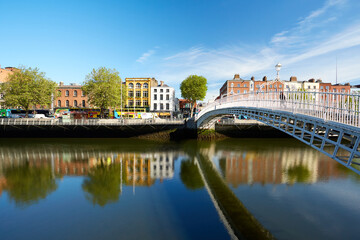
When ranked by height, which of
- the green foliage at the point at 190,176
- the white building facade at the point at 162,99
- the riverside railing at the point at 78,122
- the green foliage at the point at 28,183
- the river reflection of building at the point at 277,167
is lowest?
the green foliage at the point at 190,176

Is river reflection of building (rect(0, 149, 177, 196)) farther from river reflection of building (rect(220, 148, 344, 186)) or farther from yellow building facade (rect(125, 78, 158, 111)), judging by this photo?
yellow building facade (rect(125, 78, 158, 111))

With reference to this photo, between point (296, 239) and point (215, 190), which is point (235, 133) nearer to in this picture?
point (215, 190)

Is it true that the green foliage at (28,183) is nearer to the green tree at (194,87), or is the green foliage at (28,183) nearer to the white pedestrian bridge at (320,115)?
the white pedestrian bridge at (320,115)

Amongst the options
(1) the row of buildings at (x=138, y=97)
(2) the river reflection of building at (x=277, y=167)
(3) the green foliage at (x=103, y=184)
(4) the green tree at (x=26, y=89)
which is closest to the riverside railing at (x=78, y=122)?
(4) the green tree at (x=26, y=89)

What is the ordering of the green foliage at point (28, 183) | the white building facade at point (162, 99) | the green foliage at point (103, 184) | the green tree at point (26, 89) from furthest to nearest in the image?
the white building facade at point (162, 99), the green tree at point (26, 89), the green foliage at point (28, 183), the green foliage at point (103, 184)

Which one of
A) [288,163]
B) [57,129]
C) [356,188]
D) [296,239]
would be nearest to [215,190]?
[296,239]

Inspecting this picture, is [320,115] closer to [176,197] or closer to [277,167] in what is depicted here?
[176,197]

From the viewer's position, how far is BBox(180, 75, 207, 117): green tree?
156 feet

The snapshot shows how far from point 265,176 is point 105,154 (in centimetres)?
1454

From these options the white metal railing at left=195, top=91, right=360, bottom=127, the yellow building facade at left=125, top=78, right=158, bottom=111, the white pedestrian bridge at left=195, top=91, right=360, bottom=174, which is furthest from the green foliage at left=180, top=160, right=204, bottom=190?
the yellow building facade at left=125, top=78, right=158, bottom=111

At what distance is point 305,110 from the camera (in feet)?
29.1

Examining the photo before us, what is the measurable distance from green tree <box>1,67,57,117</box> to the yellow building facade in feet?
54.1

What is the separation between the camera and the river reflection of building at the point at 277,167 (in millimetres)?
13187

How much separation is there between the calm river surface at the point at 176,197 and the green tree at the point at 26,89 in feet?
55.9
